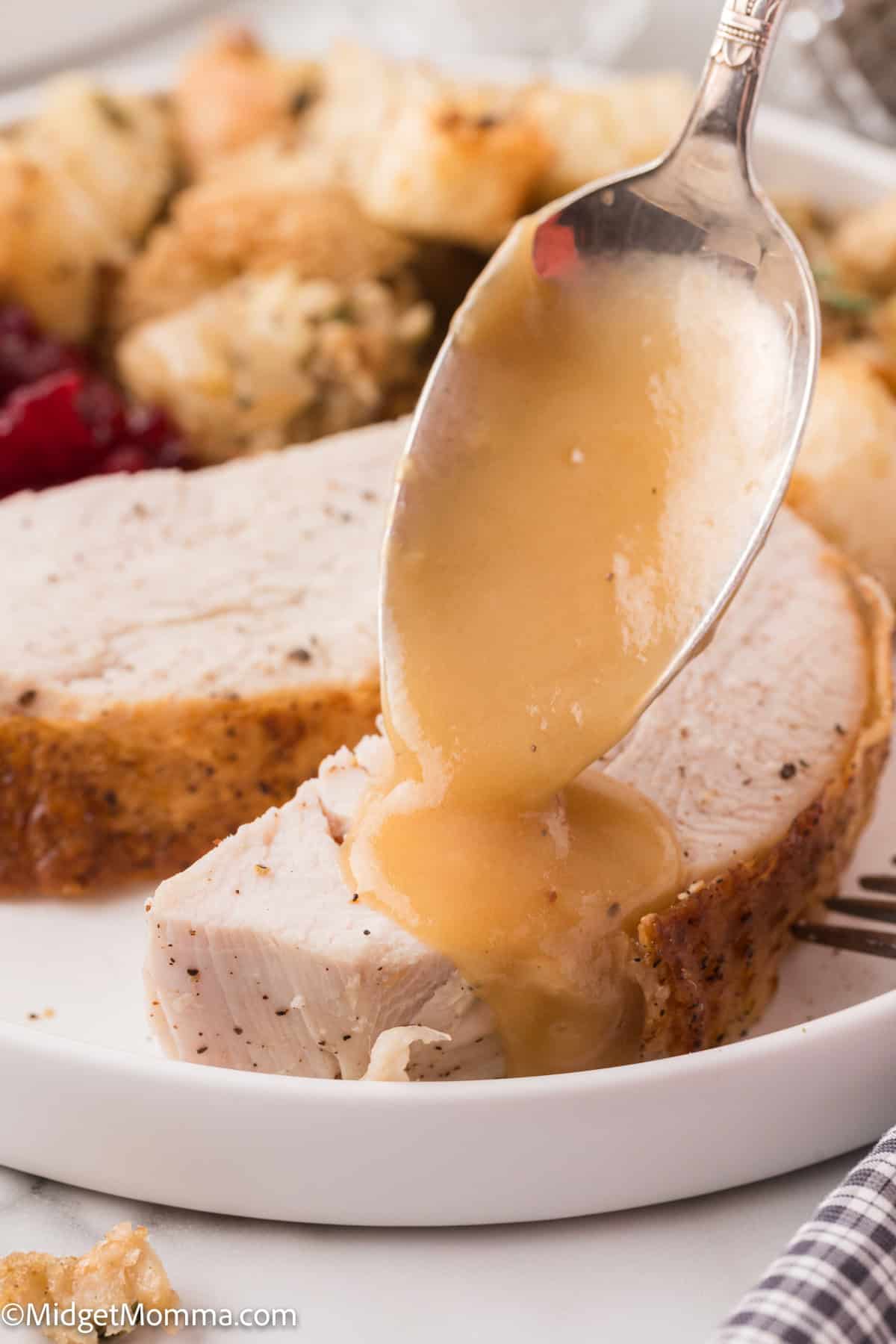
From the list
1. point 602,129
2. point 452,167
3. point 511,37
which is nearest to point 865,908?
point 452,167

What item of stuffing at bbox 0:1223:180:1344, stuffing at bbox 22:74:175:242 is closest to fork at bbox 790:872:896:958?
stuffing at bbox 0:1223:180:1344

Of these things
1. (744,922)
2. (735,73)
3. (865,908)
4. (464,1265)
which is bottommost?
(464,1265)

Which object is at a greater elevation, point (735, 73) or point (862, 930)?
point (735, 73)

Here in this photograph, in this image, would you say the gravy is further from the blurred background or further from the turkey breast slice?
the blurred background

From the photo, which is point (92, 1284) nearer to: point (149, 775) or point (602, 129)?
point (149, 775)

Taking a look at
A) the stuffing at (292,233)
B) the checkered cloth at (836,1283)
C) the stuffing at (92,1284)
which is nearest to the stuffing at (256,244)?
the stuffing at (292,233)
